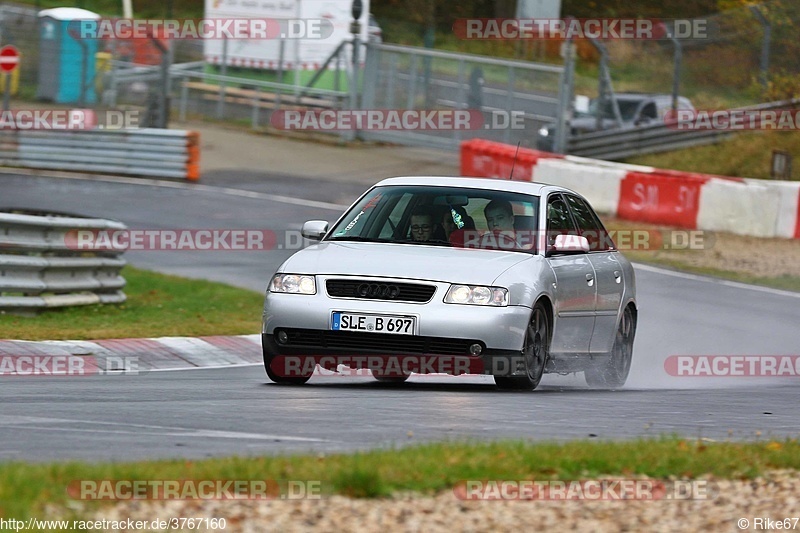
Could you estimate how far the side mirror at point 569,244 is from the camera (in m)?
9.90

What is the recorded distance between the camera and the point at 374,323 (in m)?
8.96

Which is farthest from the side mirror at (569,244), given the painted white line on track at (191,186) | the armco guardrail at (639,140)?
the armco guardrail at (639,140)

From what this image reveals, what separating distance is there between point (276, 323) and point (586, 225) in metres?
2.98

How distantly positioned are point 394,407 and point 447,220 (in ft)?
6.66

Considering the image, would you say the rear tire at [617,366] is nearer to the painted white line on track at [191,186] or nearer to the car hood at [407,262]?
the car hood at [407,262]

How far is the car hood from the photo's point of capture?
9070mm

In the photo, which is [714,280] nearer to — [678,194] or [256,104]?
[678,194]

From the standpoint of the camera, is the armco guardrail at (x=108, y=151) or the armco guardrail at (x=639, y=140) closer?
the armco guardrail at (x=108, y=151)

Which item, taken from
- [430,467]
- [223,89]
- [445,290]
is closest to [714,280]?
[445,290]

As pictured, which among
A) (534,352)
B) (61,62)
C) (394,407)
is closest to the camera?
(394,407)

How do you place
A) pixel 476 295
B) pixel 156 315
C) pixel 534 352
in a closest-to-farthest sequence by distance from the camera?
pixel 476 295
pixel 534 352
pixel 156 315

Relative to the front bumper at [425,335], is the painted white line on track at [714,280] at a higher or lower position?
lower

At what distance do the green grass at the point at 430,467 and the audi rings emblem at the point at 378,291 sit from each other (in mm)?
2380

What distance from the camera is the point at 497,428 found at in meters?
7.48
